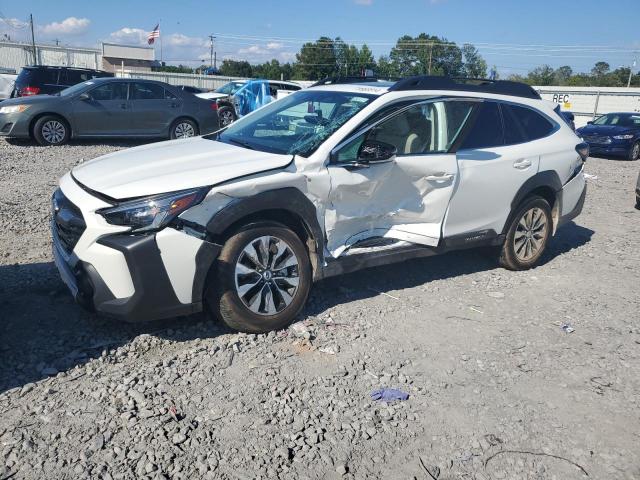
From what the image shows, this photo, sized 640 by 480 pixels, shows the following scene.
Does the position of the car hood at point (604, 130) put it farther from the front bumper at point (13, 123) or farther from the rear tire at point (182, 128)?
the front bumper at point (13, 123)

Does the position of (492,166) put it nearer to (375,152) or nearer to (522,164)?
(522,164)

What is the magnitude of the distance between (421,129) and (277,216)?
1.61 meters

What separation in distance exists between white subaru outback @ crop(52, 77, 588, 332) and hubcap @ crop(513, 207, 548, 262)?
2 cm

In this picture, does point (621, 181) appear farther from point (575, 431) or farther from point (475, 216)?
point (575, 431)

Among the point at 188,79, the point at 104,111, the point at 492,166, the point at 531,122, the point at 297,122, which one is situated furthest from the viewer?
the point at 188,79

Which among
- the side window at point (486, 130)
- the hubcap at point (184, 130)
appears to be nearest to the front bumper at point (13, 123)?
the hubcap at point (184, 130)

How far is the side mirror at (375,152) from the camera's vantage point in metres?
4.34

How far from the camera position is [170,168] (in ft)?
13.0

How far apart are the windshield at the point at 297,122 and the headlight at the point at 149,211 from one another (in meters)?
1.04

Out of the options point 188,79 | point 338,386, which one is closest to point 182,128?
point 338,386

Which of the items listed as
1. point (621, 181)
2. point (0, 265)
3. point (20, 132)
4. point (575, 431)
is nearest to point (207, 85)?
point (20, 132)

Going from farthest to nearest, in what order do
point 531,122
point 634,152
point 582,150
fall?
Answer: point 634,152 < point 582,150 < point 531,122

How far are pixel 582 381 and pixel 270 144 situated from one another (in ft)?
9.44

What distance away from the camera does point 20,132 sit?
38.4 ft
